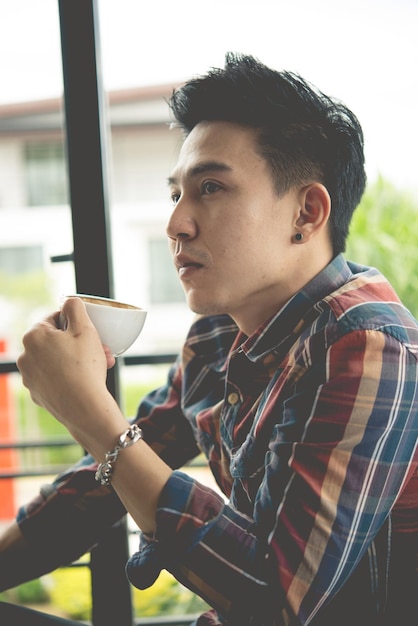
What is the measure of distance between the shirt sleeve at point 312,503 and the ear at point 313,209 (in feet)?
0.89

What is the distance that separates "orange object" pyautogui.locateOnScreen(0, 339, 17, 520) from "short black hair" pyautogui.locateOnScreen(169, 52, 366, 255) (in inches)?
49.1

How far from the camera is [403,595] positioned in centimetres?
96

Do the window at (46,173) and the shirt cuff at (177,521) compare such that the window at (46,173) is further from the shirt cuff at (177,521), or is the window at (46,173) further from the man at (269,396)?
the shirt cuff at (177,521)

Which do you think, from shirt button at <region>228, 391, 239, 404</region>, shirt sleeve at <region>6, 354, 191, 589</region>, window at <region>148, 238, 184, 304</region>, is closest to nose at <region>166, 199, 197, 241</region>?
shirt button at <region>228, 391, 239, 404</region>

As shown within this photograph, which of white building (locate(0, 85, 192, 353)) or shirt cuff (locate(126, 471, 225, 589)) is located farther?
white building (locate(0, 85, 192, 353))

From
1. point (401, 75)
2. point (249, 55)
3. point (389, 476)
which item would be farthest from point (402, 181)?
point (389, 476)

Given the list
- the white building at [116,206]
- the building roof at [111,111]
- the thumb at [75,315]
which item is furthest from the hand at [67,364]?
the building roof at [111,111]

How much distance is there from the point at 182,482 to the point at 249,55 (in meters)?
0.82

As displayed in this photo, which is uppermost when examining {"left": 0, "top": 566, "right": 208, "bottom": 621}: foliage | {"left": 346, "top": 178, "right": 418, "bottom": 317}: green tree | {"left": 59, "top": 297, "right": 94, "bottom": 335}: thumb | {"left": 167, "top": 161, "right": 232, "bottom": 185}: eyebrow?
{"left": 167, "top": 161, "right": 232, "bottom": 185}: eyebrow

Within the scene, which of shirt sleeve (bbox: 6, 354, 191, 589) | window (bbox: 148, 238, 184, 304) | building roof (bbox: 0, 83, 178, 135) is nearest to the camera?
shirt sleeve (bbox: 6, 354, 191, 589)

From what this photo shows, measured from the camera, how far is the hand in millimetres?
954

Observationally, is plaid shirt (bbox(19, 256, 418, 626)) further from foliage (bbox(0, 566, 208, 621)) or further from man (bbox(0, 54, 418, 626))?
foliage (bbox(0, 566, 208, 621))

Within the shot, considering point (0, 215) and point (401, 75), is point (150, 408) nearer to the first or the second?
point (0, 215)

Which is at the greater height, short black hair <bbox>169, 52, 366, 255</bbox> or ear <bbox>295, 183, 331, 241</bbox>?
short black hair <bbox>169, 52, 366, 255</bbox>
